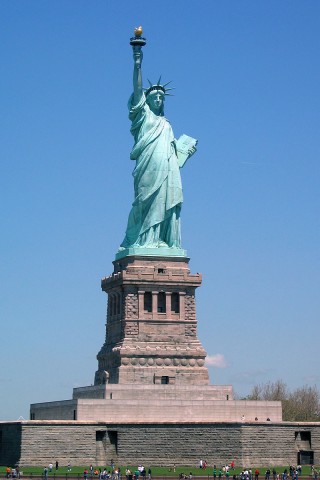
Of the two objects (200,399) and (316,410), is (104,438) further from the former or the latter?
(316,410)

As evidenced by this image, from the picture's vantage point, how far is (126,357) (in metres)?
67.5

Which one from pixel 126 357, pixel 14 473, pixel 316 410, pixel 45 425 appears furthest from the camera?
pixel 316 410

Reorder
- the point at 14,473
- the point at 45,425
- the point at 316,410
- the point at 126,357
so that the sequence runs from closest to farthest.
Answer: the point at 14,473, the point at 45,425, the point at 126,357, the point at 316,410

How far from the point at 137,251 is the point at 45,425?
1270 cm

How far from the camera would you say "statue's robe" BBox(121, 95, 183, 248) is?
230ft

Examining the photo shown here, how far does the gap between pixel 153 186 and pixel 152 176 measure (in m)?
0.62

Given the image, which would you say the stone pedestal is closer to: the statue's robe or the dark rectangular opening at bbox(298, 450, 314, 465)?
the statue's robe

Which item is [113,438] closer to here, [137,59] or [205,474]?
[205,474]

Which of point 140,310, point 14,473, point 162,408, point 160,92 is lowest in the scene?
point 14,473

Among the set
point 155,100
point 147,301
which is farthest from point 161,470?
point 155,100

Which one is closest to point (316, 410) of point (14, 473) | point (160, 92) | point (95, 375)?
point (95, 375)

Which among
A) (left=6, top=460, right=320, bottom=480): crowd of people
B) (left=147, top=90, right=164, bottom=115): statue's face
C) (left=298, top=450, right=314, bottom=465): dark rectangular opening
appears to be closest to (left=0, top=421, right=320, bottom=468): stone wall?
(left=6, top=460, right=320, bottom=480): crowd of people

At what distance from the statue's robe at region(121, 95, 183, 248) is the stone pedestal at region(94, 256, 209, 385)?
1584 mm

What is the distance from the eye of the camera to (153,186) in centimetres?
7012
